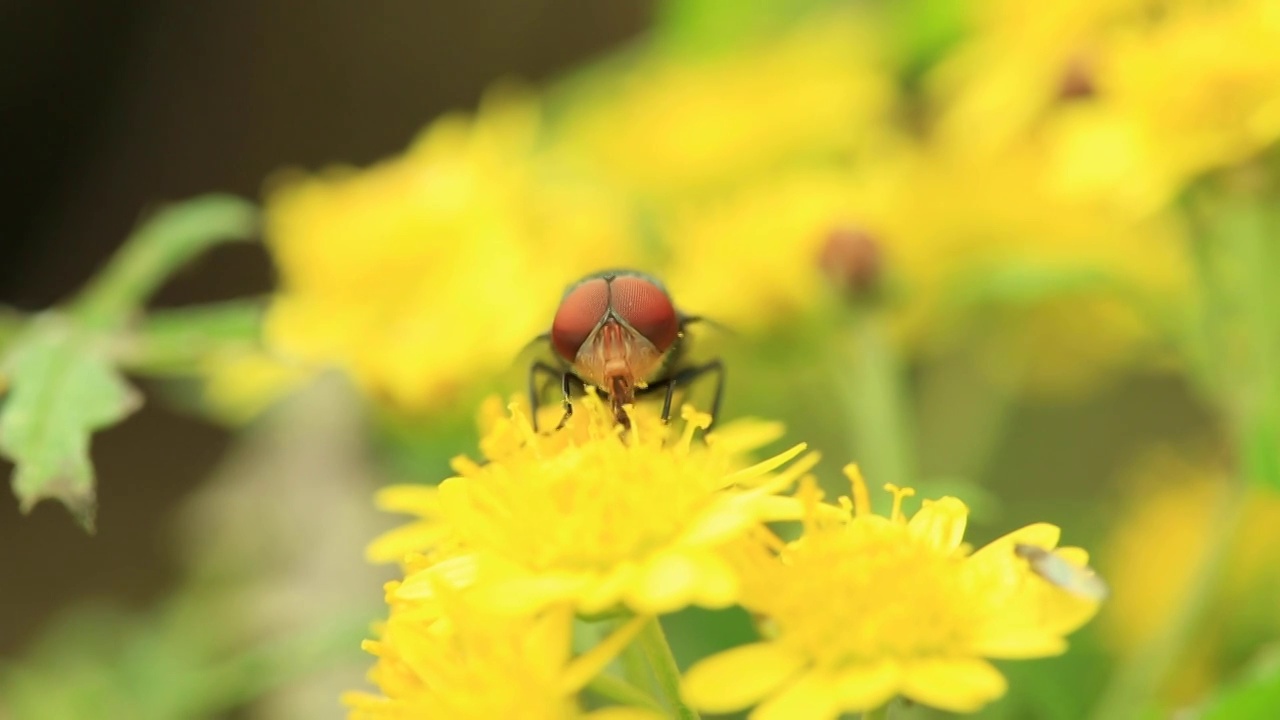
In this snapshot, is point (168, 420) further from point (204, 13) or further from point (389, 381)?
point (389, 381)

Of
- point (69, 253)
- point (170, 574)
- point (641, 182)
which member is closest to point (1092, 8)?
point (641, 182)

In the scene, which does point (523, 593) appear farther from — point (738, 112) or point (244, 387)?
point (738, 112)

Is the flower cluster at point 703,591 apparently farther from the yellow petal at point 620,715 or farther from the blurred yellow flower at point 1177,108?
the blurred yellow flower at point 1177,108

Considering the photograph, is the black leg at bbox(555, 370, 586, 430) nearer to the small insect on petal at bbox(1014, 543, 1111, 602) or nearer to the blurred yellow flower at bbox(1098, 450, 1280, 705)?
the small insect on petal at bbox(1014, 543, 1111, 602)

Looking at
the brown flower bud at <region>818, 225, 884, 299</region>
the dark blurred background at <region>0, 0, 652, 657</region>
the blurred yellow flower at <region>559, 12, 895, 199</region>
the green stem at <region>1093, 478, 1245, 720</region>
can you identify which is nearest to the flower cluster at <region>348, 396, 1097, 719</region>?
the green stem at <region>1093, 478, 1245, 720</region>

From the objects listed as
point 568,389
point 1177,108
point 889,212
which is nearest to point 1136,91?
point 1177,108

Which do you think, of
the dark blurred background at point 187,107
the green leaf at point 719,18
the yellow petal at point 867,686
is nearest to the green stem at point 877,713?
the yellow petal at point 867,686
